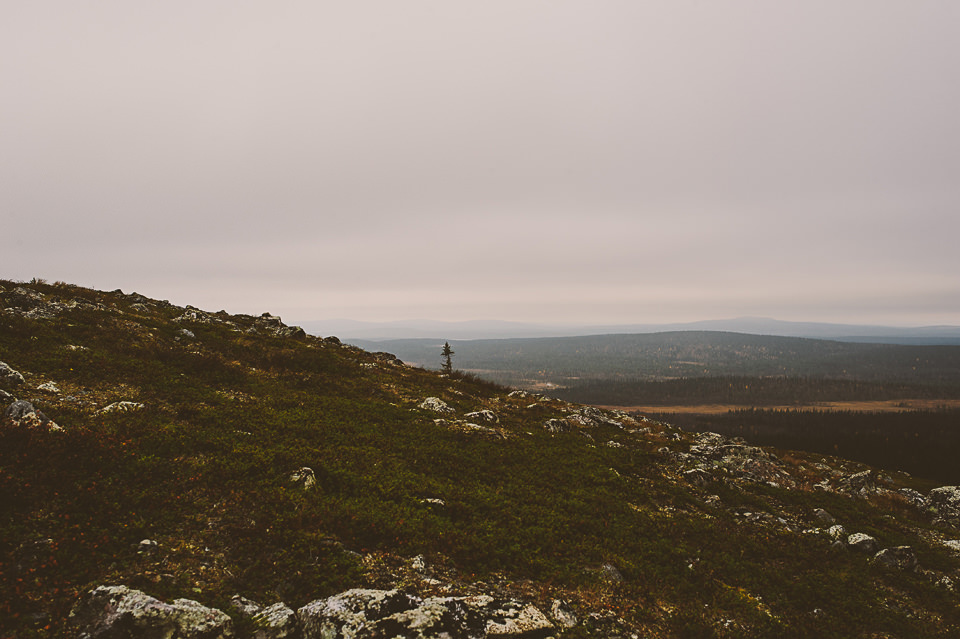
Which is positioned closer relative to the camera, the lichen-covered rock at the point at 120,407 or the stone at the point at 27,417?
the stone at the point at 27,417

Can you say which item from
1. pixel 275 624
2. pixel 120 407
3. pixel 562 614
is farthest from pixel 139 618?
pixel 120 407

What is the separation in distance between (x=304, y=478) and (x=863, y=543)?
23.0 meters

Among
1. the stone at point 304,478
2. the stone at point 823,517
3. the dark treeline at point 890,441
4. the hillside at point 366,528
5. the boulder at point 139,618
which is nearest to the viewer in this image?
the boulder at point 139,618

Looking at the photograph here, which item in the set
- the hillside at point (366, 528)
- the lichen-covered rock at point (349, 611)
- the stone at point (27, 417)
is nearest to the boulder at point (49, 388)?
the hillside at point (366, 528)

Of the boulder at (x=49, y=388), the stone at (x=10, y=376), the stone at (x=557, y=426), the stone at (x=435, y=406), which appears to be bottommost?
the stone at (x=557, y=426)

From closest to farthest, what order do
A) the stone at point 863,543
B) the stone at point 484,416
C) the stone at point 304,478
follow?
1. the stone at point 304,478
2. the stone at point 863,543
3. the stone at point 484,416

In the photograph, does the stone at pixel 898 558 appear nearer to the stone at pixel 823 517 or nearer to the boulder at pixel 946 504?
the stone at pixel 823 517

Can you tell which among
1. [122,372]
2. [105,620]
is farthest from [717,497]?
[122,372]

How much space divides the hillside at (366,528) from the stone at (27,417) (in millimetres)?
89

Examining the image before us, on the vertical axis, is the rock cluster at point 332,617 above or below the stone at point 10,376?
below

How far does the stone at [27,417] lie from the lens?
12594mm

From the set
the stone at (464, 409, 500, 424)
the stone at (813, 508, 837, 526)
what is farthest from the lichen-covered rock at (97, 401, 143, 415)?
the stone at (813, 508, 837, 526)

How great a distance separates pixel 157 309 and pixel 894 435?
244459 mm

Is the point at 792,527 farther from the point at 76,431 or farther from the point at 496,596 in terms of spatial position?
the point at 76,431
